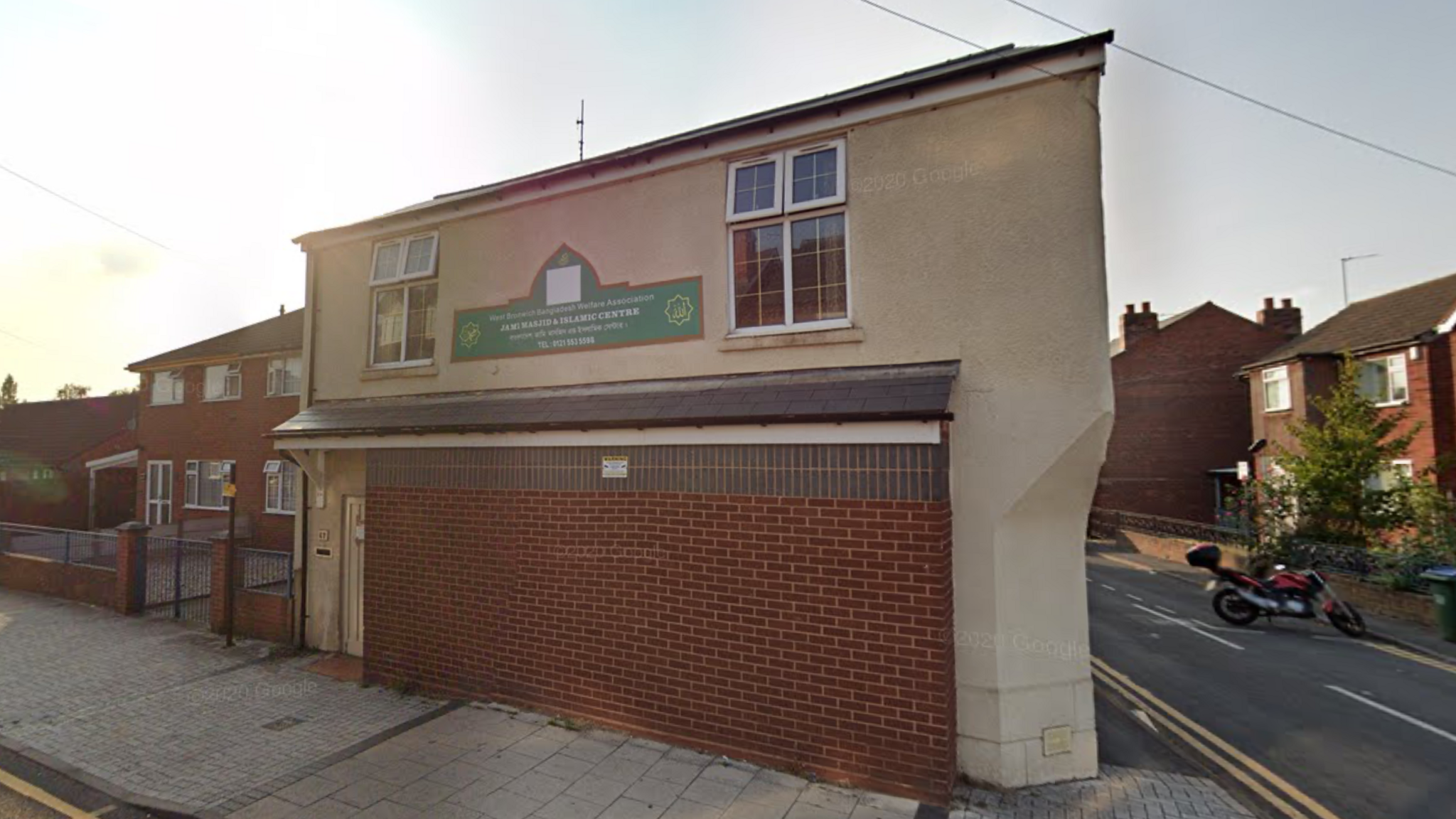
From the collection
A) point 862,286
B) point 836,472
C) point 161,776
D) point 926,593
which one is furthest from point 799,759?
point 161,776

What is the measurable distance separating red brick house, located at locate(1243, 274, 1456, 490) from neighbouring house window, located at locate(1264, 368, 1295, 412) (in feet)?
0.10

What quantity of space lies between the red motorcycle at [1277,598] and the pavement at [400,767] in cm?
673

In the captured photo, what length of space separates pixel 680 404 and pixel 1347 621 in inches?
522

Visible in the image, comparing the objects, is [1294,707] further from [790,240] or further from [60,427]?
[60,427]

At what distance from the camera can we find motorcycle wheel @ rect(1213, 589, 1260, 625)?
38.5 ft

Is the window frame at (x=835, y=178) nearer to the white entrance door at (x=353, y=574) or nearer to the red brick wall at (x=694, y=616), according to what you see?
the red brick wall at (x=694, y=616)

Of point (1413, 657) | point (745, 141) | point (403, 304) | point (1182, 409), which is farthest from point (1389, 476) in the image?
point (403, 304)

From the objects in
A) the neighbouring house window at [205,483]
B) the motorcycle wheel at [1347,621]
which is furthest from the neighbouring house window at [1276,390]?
the neighbouring house window at [205,483]

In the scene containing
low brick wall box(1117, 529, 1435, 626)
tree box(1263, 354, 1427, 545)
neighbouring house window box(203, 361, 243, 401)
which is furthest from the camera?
neighbouring house window box(203, 361, 243, 401)

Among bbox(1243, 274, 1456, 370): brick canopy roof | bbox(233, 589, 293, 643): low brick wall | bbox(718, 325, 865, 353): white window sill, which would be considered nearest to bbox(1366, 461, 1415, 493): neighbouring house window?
bbox(1243, 274, 1456, 370): brick canopy roof

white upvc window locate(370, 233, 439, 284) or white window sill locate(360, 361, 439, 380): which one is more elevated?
white upvc window locate(370, 233, 439, 284)

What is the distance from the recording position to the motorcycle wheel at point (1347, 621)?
11102mm

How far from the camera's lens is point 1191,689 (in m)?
8.05

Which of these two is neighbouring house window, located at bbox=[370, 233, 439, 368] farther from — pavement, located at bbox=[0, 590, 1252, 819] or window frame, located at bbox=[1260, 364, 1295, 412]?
window frame, located at bbox=[1260, 364, 1295, 412]
